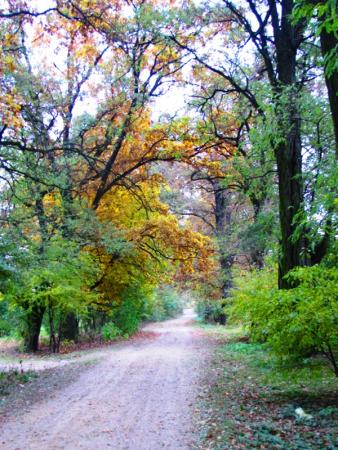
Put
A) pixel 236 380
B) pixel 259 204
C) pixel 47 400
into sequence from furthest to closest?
pixel 259 204
pixel 236 380
pixel 47 400

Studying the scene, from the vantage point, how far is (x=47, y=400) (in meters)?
8.32

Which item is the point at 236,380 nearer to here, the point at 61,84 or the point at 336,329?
the point at 336,329

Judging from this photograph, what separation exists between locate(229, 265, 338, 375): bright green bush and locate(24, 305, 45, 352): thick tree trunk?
46.2 feet

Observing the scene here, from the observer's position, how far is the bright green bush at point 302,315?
5926mm

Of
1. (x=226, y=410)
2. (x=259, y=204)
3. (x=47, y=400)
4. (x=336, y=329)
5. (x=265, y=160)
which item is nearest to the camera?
(x=336, y=329)

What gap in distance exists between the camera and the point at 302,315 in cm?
596

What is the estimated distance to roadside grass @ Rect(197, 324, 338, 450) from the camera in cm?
536

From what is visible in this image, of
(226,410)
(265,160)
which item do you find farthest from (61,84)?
(226,410)

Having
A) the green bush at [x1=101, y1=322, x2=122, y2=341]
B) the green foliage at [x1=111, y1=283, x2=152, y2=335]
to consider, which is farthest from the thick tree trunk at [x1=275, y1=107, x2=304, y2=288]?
the green bush at [x1=101, y1=322, x2=122, y2=341]

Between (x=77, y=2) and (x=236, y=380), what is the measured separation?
29.8 feet

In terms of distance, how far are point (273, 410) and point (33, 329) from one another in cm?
1481

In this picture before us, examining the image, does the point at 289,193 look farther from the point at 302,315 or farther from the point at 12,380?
the point at 12,380

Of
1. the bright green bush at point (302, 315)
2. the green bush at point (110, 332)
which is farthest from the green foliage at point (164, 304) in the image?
Result: the bright green bush at point (302, 315)

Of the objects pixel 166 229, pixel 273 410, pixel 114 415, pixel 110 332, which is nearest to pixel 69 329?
pixel 110 332
